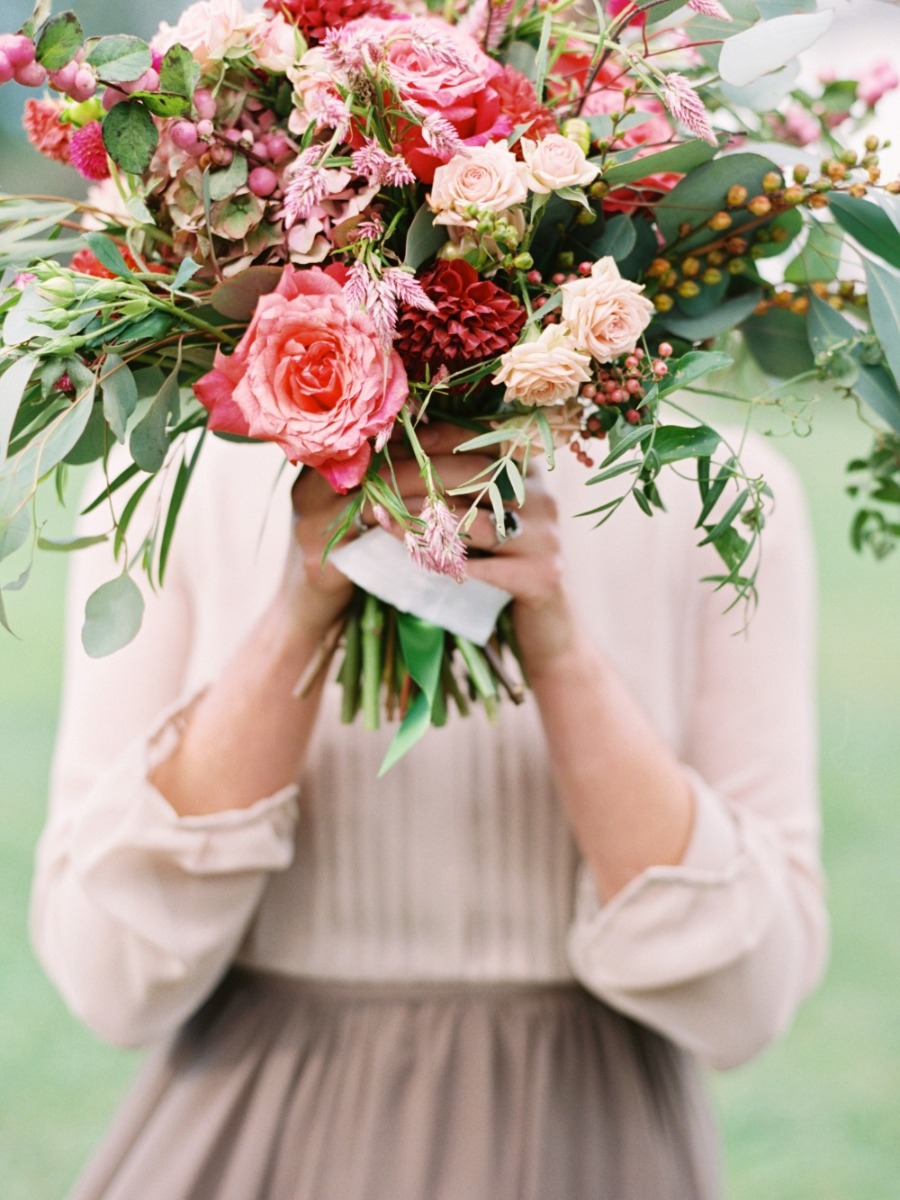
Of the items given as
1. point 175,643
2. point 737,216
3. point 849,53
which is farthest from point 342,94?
point 175,643

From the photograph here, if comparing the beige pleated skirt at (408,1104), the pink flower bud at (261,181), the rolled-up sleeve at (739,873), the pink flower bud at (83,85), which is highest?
the pink flower bud at (83,85)

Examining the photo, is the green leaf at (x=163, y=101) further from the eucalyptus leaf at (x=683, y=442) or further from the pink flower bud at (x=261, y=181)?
the eucalyptus leaf at (x=683, y=442)

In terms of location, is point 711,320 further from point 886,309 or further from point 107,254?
point 107,254

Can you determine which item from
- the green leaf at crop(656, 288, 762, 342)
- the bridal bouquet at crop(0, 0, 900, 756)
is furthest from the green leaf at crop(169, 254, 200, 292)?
the green leaf at crop(656, 288, 762, 342)

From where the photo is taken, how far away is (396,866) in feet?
3.10

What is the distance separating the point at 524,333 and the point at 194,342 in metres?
0.20

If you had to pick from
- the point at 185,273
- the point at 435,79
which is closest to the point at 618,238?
the point at 435,79

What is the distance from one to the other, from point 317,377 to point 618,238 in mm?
208

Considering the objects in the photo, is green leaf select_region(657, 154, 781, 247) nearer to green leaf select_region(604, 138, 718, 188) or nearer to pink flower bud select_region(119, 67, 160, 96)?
green leaf select_region(604, 138, 718, 188)

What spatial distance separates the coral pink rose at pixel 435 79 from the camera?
0.56 m

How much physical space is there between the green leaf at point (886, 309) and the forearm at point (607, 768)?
0.89 ft

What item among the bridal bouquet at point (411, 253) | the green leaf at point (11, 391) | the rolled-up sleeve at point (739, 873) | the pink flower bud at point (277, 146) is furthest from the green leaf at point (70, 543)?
the rolled-up sleeve at point (739, 873)

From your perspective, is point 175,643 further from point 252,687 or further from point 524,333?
point 524,333

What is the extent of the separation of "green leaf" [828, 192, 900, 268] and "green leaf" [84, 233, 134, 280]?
403 millimetres
